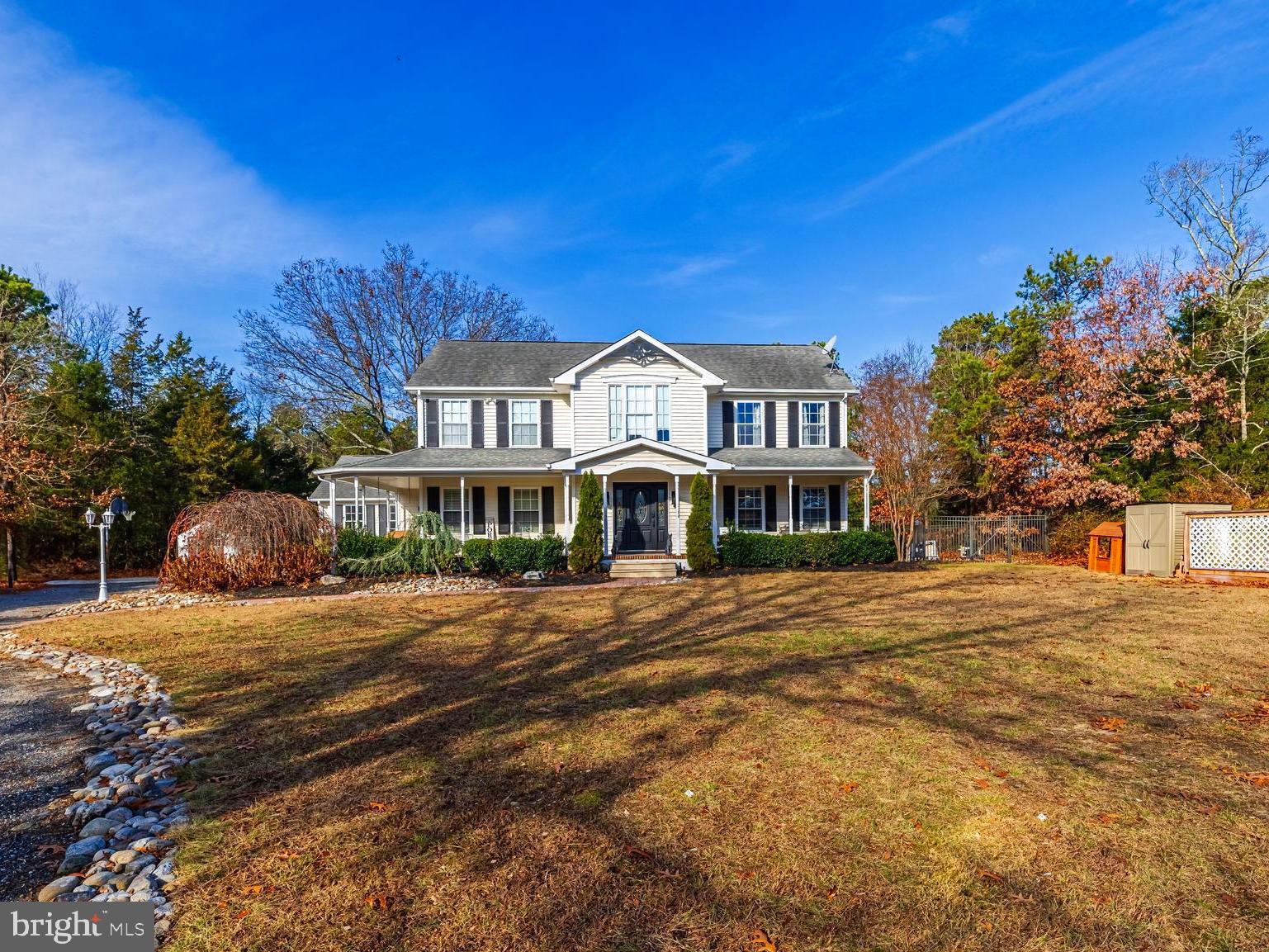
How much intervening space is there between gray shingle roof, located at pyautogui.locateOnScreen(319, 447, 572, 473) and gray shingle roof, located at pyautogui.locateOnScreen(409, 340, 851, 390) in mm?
2117

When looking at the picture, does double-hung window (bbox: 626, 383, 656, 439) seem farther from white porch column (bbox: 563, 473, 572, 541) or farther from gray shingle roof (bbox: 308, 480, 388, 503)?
gray shingle roof (bbox: 308, 480, 388, 503)

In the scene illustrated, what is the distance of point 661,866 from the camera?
10.5ft

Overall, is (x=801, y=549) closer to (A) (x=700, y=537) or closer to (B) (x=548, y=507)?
(A) (x=700, y=537)

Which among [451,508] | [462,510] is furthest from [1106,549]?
[451,508]

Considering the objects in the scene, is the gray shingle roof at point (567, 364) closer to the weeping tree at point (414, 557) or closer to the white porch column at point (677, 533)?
the white porch column at point (677, 533)

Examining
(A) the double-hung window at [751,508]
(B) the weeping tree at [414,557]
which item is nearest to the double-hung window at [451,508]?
(B) the weeping tree at [414,557]

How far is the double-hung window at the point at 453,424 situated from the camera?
796 inches

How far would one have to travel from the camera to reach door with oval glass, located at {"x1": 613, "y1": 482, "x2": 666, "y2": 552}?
19594 millimetres

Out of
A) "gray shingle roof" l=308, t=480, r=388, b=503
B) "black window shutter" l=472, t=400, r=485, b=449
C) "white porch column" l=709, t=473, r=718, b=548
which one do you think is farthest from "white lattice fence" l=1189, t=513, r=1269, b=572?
"gray shingle roof" l=308, t=480, r=388, b=503

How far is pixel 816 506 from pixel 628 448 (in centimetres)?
706

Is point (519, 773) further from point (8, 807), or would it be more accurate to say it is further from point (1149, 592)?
point (1149, 592)

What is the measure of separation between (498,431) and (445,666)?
1358 centimetres

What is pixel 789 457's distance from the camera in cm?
2031

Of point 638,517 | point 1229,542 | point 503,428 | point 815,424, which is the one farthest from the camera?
point 815,424
